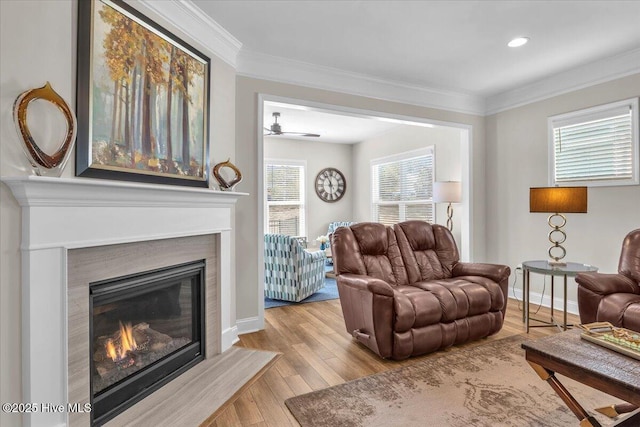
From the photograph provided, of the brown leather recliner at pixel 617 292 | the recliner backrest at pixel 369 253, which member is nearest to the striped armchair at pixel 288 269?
the recliner backrest at pixel 369 253

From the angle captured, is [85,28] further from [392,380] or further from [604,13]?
[604,13]

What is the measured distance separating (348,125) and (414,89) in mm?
Answer: 1958

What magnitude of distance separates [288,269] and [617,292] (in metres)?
3.24

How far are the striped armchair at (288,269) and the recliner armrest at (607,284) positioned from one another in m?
2.87

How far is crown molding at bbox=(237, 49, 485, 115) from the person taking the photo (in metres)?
3.29

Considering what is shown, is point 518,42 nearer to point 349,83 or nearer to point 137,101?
point 349,83

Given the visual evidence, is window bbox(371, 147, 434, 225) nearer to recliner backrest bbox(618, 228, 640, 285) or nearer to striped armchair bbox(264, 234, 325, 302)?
striped armchair bbox(264, 234, 325, 302)

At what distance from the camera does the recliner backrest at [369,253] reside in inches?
120

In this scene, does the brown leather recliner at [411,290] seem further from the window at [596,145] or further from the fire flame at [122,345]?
the fire flame at [122,345]

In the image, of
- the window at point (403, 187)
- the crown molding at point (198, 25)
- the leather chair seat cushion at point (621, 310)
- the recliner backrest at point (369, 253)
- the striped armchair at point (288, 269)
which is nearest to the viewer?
the crown molding at point (198, 25)

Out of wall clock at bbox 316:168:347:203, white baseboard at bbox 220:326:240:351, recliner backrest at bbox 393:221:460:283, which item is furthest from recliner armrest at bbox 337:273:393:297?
wall clock at bbox 316:168:347:203

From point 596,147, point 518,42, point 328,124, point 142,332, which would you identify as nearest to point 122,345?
point 142,332

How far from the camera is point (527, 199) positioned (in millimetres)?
4176

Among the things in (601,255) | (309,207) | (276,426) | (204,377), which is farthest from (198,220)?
(309,207)
